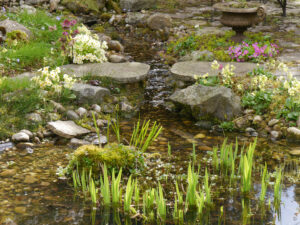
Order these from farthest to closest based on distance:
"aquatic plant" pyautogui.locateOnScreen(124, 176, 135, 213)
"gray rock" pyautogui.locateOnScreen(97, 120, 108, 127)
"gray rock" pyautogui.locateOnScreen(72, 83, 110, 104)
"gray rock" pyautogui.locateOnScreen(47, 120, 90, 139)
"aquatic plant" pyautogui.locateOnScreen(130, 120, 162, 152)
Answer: "gray rock" pyautogui.locateOnScreen(72, 83, 110, 104) → "gray rock" pyautogui.locateOnScreen(97, 120, 108, 127) → "gray rock" pyautogui.locateOnScreen(47, 120, 90, 139) → "aquatic plant" pyautogui.locateOnScreen(130, 120, 162, 152) → "aquatic plant" pyautogui.locateOnScreen(124, 176, 135, 213)

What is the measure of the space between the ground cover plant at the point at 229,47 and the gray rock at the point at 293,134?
8.05 feet

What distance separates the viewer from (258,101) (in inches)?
272

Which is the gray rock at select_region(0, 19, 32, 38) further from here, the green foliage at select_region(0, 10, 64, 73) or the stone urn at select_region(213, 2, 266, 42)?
the stone urn at select_region(213, 2, 266, 42)

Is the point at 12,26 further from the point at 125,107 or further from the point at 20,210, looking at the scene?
the point at 20,210

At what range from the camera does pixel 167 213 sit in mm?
4207

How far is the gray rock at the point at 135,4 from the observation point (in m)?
14.4

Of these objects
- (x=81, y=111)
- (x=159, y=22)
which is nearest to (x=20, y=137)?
(x=81, y=111)

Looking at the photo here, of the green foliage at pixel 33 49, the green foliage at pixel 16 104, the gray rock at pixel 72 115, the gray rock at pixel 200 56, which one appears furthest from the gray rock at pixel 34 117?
the gray rock at pixel 200 56

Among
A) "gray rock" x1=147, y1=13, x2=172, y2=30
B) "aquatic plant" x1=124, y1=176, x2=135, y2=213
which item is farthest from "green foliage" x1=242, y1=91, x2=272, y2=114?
"gray rock" x1=147, y1=13, x2=172, y2=30

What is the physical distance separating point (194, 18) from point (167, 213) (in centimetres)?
981

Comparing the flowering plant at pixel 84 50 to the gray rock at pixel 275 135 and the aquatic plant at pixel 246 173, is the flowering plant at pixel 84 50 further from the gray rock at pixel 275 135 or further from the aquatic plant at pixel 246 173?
the aquatic plant at pixel 246 173

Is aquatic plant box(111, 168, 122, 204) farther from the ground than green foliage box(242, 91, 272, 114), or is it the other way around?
aquatic plant box(111, 168, 122, 204)

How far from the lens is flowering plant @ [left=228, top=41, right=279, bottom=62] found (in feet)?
28.0

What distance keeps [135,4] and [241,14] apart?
5564mm
